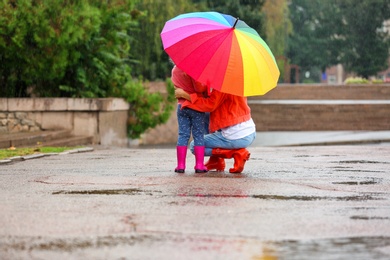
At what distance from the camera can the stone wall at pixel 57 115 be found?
66.3 ft

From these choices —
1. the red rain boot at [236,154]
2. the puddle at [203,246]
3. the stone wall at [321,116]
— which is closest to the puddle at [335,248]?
the puddle at [203,246]

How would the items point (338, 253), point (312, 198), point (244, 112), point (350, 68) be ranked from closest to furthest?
1. point (338, 253)
2. point (312, 198)
3. point (244, 112)
4. point (350, 68)

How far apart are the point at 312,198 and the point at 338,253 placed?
2.73m

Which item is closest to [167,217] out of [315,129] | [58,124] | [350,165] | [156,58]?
[350,165]

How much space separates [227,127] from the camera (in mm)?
10445

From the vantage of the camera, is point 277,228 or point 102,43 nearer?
point 277,228

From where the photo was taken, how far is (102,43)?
2186 centimetres

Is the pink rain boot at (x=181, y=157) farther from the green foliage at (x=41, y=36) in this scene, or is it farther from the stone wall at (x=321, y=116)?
the stone wall at (x=321, y=116)

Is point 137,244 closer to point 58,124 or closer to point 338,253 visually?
point 338,253

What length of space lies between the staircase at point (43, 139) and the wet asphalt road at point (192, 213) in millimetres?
5286

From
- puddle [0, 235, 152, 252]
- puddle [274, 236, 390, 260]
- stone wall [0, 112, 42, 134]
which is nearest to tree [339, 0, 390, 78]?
stone wall [0, 112, 42, 134]

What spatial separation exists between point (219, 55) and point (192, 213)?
10.2 feet

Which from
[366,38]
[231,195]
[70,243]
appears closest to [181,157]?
[231,195]

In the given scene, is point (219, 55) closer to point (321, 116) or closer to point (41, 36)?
point (41, 36)
